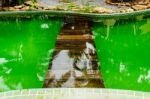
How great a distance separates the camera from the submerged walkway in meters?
6.37

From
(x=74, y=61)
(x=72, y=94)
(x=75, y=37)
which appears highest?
(x=75, y=37)

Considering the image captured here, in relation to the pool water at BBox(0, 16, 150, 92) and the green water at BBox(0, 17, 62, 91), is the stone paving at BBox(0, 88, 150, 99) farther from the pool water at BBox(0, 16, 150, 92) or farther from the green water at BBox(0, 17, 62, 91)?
the green water at BBox(0, 17, 62, 91)

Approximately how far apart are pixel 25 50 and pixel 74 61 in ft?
2.96

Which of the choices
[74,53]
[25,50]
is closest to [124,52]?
[74,53]

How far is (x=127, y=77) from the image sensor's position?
6.59 metres

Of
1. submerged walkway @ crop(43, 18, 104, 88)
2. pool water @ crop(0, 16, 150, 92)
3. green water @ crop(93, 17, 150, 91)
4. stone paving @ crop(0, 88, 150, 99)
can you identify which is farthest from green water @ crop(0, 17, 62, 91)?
stone paving @ crop(0, 88, 150, 99)

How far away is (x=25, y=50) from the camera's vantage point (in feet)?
23.9

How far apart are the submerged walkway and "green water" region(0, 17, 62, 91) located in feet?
0.46

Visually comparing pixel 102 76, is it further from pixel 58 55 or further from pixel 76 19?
pixel 76 19

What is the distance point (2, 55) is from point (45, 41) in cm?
77

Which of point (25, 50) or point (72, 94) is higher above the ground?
point (25, 50)

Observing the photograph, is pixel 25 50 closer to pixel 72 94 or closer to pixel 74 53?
pixel 74 53

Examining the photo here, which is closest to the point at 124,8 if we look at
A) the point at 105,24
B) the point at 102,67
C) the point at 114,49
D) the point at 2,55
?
the point at 105,24

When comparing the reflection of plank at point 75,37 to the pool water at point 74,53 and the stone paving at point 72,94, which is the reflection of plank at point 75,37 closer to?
the pool water at point 74,53
